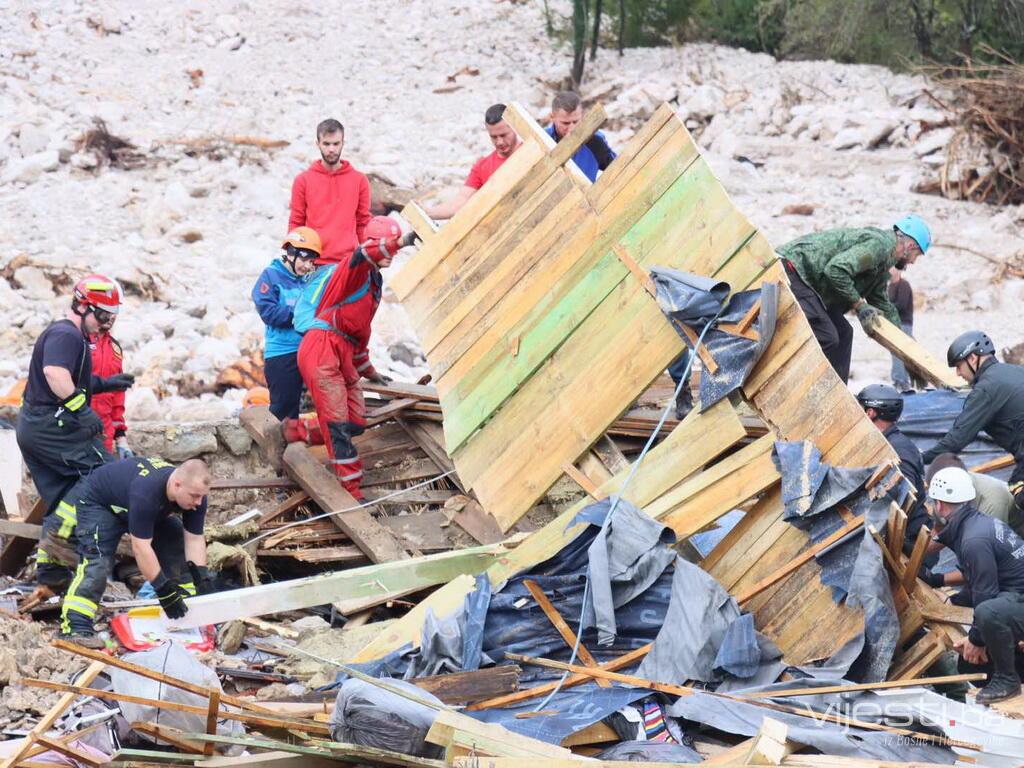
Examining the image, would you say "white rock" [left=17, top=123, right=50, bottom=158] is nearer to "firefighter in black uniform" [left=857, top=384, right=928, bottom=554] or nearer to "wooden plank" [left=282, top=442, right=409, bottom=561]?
"wooden plank" [left=282, top=442, right=409, bottom=561]

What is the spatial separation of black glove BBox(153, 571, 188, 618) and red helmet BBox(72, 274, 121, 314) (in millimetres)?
1592

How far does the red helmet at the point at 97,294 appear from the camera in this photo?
24.3ft

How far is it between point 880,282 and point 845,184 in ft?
29.3

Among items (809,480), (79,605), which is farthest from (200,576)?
(809,480)

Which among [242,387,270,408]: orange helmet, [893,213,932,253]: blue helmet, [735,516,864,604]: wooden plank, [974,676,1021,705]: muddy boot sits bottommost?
[974,676,1021,705]: muddy boot

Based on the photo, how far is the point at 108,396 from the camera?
27.0 feet

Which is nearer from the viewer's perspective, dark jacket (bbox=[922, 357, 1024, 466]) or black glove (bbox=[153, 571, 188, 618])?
black glove (bbox=[153, 571, 188, 618])

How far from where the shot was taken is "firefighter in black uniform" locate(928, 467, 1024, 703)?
6113 mm

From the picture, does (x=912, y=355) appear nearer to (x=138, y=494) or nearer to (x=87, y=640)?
(x=138, y=494)

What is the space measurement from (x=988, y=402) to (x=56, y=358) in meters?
5.27

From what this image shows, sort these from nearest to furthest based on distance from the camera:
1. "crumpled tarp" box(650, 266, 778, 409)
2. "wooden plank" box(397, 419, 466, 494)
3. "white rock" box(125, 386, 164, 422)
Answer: "crumpled tarp" box(650, 266, 778, 409)
"wooden plank" box(397, 419, 466, 494)
"white rock" box(125, 386, 164, 422)

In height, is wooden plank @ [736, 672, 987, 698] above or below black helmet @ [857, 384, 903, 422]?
below

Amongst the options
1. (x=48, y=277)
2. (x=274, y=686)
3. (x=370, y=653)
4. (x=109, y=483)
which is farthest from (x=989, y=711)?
(x=48, y=277)

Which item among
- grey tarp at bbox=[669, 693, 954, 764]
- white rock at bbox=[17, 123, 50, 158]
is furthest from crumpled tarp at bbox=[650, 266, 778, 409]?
white rock at bbox=[17, 123, 50, 158]
